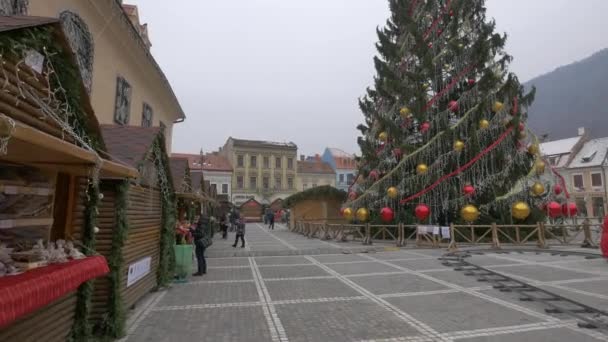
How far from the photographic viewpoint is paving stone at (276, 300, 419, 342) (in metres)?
5.09

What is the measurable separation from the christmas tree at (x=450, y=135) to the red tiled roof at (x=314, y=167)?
Answer: 121 ft

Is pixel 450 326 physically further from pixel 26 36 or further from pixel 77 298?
pixel 26 36

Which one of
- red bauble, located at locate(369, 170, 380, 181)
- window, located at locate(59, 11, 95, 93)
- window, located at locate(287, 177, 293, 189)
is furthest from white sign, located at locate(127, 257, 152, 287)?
window, located at locate(287, 177, 293, 189)

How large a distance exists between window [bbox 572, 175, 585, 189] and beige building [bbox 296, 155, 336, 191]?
3313 cm

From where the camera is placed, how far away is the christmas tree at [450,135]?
17422 mm

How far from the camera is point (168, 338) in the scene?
16.5 feet

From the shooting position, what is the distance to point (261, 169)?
181 ft

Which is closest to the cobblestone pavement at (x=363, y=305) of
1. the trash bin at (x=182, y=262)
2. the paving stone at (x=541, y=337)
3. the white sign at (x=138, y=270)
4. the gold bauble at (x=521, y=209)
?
the paving stone at (x=541, y=337)

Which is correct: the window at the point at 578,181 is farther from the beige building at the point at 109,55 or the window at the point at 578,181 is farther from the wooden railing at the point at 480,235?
the beige building at the point at 109,55

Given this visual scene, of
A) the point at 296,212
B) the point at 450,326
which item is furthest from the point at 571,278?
the point at 296,212

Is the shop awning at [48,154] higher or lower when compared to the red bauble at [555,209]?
higher

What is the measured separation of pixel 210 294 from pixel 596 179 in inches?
1867

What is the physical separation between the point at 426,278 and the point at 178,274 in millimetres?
6862

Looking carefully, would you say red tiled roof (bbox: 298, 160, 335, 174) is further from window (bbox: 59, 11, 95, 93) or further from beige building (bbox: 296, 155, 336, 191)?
window (bbox: 59, 11, 95, 93)
